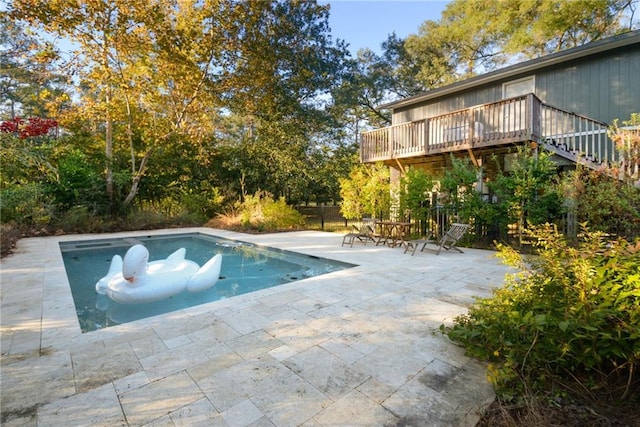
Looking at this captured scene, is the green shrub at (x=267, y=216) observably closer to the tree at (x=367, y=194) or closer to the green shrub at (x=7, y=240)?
the tree at (x=367, y=194)

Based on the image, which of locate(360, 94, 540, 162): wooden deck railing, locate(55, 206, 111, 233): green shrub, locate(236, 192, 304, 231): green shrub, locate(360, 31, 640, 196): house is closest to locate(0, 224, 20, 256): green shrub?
locate(55, 206, 111, 233): green shrub

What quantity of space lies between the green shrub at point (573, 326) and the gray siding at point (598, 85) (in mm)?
8931

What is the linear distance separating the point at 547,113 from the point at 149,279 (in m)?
11.2

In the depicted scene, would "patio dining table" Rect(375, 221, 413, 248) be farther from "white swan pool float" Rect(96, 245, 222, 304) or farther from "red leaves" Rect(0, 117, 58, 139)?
"red leaves" Rect(0, 117, 58, 139)

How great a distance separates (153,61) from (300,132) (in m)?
7.10

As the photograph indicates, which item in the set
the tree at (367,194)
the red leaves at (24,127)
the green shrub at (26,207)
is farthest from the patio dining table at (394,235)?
the green shrub at (26,207)

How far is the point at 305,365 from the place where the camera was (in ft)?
8.11

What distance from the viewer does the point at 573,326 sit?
1917 millimetres

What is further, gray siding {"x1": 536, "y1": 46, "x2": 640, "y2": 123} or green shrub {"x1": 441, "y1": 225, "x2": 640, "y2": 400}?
gray siding {"x1": 536, "y1": 46, "x2": 640, "y2": 123}

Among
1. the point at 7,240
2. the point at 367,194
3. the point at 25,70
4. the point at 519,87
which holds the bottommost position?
the point at 7,240

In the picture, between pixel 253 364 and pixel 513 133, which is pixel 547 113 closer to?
pixel 513 133

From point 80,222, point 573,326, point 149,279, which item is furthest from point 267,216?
point 573,326

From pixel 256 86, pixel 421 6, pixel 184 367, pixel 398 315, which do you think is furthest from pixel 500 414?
pixel 421 6

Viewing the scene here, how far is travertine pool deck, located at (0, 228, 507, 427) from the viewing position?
6.31 feet
